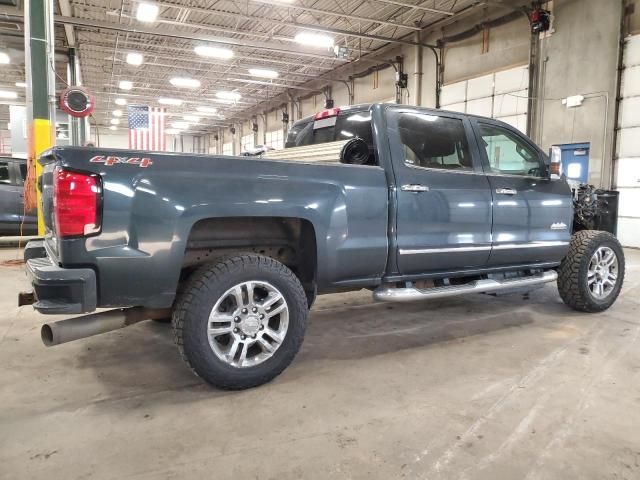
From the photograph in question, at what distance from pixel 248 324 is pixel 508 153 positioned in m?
2.59

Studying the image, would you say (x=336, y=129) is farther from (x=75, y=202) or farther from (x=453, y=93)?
(x=453, y=93)

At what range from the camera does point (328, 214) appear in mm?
2842

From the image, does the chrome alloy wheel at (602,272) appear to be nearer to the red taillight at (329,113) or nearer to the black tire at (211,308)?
the red taillight at (329,113)

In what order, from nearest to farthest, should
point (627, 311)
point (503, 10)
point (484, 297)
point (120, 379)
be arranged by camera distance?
point (120, 379), point (627, 311), point (484, 297), point (503, 10)

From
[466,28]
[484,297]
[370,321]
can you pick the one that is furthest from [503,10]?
[370,321]

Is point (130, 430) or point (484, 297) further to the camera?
point (484, 297)

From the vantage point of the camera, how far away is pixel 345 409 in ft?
8.02

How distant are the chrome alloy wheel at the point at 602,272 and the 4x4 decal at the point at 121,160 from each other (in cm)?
402

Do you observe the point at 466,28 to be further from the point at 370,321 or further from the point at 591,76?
the point at 370,321

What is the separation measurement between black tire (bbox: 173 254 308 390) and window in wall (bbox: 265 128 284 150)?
22.1 m

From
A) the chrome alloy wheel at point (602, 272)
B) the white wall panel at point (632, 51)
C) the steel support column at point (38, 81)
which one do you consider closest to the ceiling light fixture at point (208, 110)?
the steel support column at point (38, 81)

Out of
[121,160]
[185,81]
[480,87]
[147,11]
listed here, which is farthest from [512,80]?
[185,81]

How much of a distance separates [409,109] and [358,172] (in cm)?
86

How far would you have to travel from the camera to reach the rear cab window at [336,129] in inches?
134
